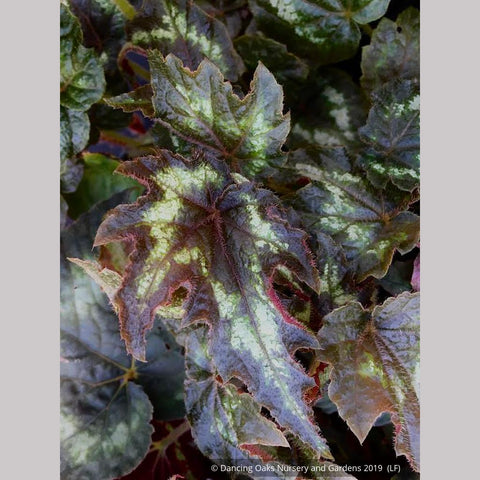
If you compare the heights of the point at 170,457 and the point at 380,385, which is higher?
the point at 380,385

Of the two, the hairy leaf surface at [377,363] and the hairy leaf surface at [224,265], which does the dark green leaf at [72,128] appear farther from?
the hairy leaf surface at [377,363]

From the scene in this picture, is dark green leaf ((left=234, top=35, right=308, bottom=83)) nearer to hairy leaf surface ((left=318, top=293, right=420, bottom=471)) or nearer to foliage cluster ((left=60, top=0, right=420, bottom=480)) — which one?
foliage cluster ((left=60, top=0, right=420, bottom=480))

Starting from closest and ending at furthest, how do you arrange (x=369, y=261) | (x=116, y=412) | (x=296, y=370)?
(x=296, y=370), (x=369, y=261), (x=116, y=412)

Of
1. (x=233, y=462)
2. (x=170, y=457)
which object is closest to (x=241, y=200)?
(x=233, y=462)

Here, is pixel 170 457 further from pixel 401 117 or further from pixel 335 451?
pixel 401 117

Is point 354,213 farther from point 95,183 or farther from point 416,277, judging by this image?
point 95,183

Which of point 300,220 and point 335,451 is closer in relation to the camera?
point 300,220

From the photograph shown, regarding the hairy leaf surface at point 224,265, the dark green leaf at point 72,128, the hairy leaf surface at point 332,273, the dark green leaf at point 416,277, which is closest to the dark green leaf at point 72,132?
the dark green leaf at point 72,128

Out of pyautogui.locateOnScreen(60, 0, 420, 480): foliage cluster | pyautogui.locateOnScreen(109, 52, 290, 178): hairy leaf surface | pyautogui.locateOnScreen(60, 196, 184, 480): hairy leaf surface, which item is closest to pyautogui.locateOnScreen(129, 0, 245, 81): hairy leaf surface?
pyautogui.locateOnScreen(60, 0, 420, 480): foliage cluster
